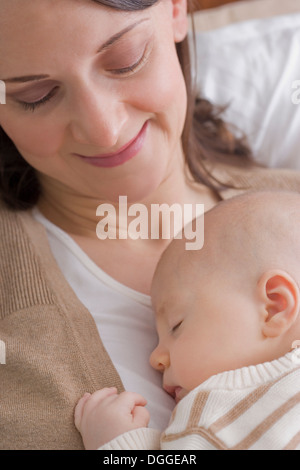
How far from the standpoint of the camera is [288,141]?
1910 mm

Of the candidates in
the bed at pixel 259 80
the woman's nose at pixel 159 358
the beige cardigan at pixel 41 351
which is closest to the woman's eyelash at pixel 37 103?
the beige cardigan at pixel 41 351

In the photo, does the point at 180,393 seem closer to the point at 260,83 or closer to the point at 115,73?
the point at 115,73

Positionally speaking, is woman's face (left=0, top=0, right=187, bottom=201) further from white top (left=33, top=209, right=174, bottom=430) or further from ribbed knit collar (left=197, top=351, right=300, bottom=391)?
ribbed knit collar (left=197, top=351, right=300, bottom=391)

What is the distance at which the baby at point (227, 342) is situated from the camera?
940 millimetres

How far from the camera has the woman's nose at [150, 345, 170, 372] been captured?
3.68 feet

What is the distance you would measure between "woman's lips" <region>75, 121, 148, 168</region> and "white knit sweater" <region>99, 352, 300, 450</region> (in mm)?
431

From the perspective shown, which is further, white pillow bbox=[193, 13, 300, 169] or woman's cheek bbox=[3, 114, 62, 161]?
white pillow bbox=[193, 13, 300, 169]

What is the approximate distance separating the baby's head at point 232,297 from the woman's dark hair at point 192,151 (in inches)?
15.7

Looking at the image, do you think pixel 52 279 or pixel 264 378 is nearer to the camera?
pixel 264 378

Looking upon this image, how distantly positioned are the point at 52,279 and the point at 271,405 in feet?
1.52

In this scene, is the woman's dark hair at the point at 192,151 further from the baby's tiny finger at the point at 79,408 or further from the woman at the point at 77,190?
the baby's tiny finger at the point at 79,408

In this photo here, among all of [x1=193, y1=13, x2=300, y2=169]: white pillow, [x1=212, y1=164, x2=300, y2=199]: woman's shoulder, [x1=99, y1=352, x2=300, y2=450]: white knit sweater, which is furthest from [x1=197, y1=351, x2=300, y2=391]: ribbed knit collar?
[x1=193, y1=13, x2=300, y2=169]: white pillow
